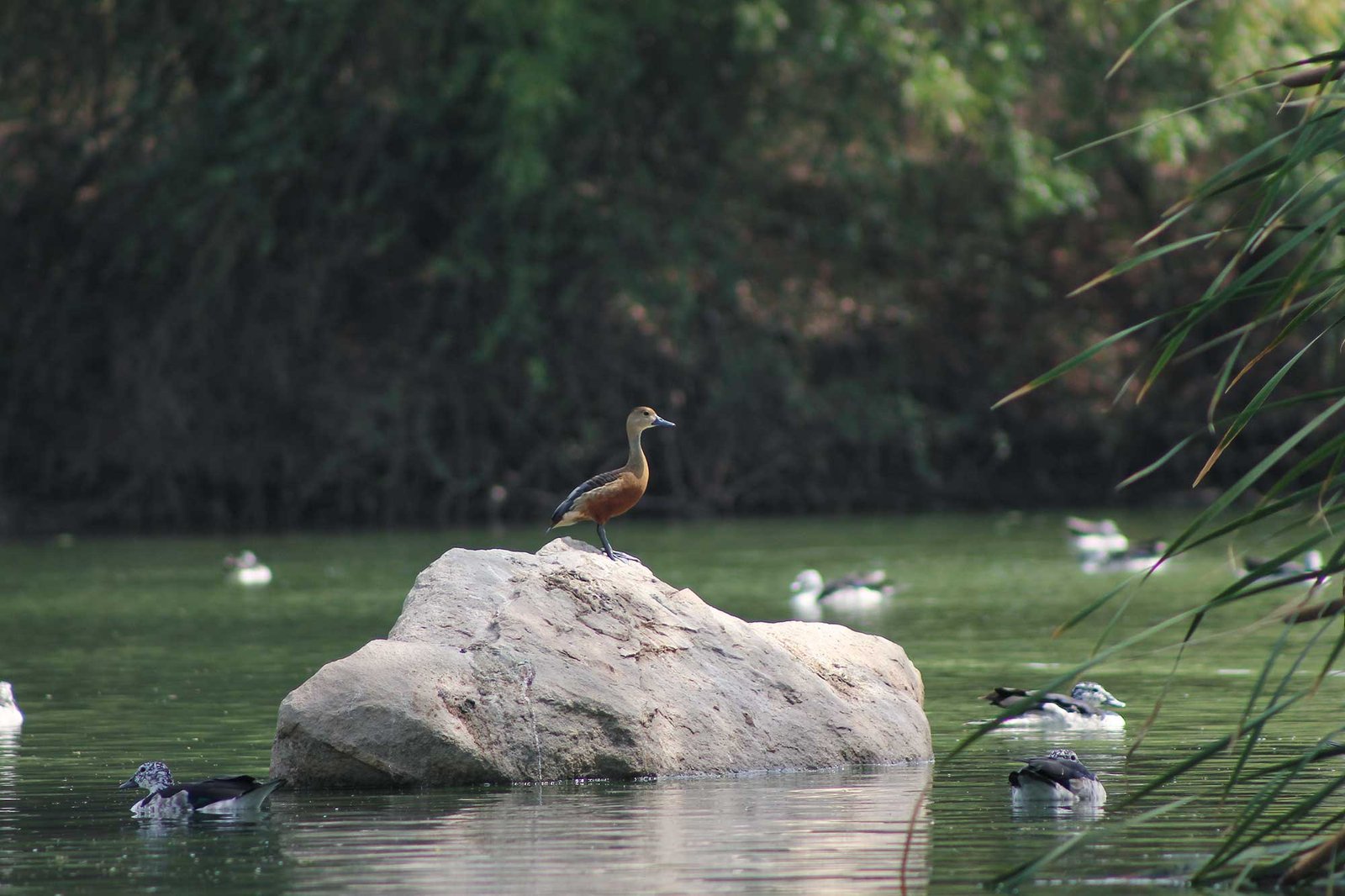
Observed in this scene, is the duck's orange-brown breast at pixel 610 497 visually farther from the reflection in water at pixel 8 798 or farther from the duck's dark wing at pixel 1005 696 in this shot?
the reflection in water at pixel 8 798

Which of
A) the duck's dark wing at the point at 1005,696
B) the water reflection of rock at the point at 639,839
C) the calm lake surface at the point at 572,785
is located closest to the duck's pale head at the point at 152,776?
the calm lake surface at the point at 572,785

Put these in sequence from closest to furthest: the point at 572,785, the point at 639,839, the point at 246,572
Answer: the point at 639,839, the point at 572,785, the point at 246,572

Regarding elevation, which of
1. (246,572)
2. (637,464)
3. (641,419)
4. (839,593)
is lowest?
(637,464)

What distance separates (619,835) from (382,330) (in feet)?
86.4

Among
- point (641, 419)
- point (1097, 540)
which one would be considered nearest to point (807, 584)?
point (1097, 540)

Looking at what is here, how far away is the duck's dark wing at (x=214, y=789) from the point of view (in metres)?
8.17

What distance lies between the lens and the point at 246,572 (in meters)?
21.5

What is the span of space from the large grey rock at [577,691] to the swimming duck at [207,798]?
2.14 feet

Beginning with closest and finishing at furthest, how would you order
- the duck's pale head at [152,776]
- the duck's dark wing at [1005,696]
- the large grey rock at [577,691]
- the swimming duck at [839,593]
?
the duck's pale head at [152,776], the large grey rock at [577,691], the duck's dark wing at [1005,696], the swimming duck at [839,593]

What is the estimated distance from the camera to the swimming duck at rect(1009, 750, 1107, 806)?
8.10 meters

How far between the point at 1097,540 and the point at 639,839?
17.1 m

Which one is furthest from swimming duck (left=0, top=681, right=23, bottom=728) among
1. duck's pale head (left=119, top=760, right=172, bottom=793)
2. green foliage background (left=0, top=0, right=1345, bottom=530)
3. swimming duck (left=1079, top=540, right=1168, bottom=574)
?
green foliage background (left=0, top=0, right=1345, bottom=530)

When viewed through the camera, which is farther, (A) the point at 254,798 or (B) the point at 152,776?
(B) the point at 152,776

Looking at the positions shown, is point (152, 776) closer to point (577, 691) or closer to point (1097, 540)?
point (577, 691)
